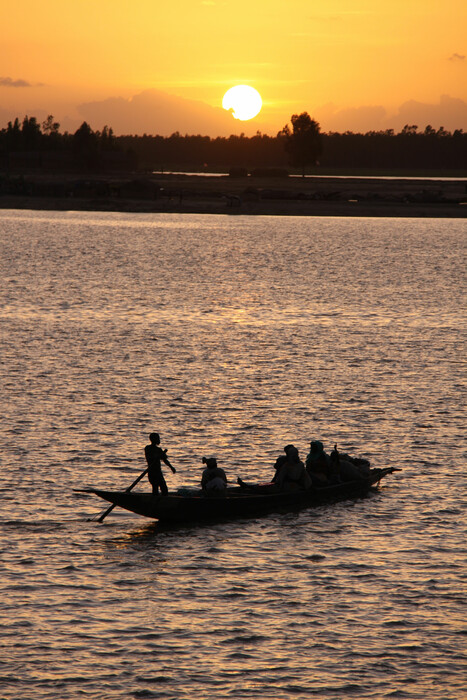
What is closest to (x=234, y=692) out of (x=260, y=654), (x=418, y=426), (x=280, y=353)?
(x=260, y=654)

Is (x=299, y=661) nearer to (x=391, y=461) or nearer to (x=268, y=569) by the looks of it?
(x=268, y=569)

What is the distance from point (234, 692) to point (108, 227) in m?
180

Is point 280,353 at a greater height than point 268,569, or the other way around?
point 280,353

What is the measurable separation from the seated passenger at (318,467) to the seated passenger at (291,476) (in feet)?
2.84

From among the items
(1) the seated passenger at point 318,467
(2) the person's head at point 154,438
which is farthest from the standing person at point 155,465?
(1) the seated passenger at point 318,467

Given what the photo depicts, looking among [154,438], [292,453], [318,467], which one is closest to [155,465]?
[154,438]

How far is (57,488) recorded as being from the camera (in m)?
30.4

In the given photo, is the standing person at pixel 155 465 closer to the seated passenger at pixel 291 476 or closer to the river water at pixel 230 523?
the river water at pixel 230 523

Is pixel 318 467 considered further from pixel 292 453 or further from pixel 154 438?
pixel 154 438

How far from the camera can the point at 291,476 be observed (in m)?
29.1

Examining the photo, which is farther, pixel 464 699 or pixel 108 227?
pixel 108 227

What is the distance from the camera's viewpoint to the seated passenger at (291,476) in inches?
1140

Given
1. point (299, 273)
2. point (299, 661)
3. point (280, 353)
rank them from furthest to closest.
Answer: point (299, 273) → point (280, 353) → point (299, 661)

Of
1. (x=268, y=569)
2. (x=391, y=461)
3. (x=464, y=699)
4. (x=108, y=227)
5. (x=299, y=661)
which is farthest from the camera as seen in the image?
(x=108, y=227)
